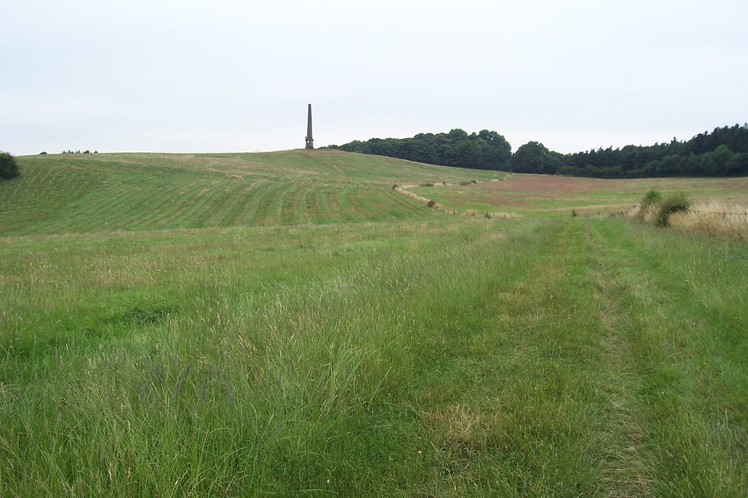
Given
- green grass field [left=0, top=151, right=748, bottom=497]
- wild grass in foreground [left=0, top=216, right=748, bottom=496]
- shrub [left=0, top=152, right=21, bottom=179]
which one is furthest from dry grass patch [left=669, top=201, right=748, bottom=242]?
shrub [left=0, top=152, right=21, bottom=179]

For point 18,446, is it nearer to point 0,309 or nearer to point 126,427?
point 126,427

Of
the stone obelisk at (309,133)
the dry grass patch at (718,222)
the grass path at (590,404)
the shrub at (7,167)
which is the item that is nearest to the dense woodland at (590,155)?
the stone obelisk at (309,133)

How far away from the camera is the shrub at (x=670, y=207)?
21578 millimetres

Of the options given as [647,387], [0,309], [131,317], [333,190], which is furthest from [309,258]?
[333,190]

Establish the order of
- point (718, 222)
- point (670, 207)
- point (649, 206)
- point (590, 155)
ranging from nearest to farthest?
point (718, 222) < point (670, 207) < point (649, 206) < point (590, 155)

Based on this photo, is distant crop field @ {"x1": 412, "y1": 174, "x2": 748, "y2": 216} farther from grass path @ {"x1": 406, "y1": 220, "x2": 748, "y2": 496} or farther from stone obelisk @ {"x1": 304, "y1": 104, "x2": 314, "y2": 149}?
stone obelisk @ {"x1": 304, "y1": 104, "x2": 314, "y2": 149}

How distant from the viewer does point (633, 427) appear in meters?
3.48

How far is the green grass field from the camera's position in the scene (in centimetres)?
271

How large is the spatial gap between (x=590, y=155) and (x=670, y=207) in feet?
308

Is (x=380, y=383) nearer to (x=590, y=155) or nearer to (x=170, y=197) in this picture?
(x=170, y=197)

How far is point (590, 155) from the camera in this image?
106 m

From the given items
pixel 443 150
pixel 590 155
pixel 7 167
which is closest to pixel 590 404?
pixel 7 167

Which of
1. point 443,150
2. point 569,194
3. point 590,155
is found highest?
point 443,150

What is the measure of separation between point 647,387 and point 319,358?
3148 mm
